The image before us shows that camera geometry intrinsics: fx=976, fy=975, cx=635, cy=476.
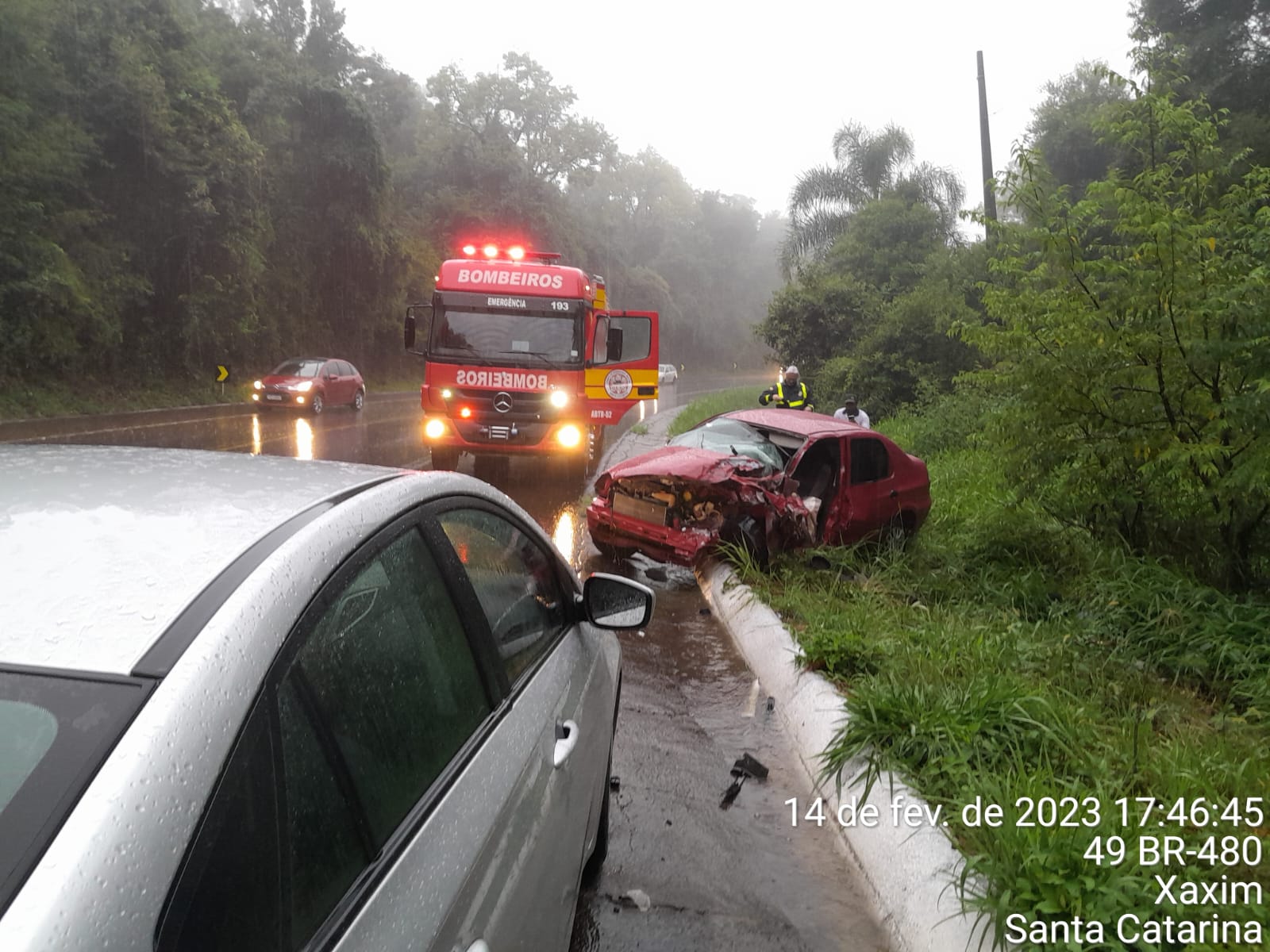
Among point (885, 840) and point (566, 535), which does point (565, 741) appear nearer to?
point (885, 840)

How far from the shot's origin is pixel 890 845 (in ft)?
12.1

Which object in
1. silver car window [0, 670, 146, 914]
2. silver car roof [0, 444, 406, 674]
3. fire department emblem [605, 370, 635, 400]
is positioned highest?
fire department emblem [605, 370, 635, 400]

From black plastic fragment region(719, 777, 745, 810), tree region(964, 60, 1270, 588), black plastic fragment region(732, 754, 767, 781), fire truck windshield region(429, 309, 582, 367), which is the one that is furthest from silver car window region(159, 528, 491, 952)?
fire truck windshield region(429, 309, 582, 367)

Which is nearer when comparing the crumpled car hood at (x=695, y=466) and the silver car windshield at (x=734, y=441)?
the crumpled car hood at (x=695, y=466)

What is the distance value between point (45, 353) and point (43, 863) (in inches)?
967

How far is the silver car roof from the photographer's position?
1.34 m

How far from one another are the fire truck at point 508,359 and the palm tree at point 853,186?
20.9 meters

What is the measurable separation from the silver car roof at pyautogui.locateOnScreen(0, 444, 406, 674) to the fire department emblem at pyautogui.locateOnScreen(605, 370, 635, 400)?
443 inches

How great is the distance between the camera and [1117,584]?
6.33m

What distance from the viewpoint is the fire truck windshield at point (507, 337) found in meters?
12.7

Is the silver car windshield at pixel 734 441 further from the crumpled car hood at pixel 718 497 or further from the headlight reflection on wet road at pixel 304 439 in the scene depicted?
the headlight reflection on wet road at pixel 304 439

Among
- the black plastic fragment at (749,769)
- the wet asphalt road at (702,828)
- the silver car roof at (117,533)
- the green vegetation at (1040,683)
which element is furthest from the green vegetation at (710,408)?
the silver car roof at (117,533)

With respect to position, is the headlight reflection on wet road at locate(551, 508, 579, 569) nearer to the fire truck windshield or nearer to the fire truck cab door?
the fire truck windshield

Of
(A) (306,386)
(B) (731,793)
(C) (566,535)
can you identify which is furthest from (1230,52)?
(B) (731,793)
